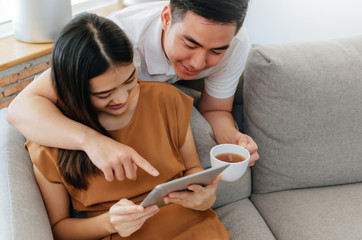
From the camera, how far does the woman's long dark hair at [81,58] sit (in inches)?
39.7

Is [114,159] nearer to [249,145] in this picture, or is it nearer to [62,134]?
[62,134]

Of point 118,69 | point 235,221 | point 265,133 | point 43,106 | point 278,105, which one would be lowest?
point 235,221

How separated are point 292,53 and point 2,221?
4.01 ft

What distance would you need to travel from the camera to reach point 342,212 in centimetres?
152

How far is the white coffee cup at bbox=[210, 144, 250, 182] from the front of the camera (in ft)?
3.65

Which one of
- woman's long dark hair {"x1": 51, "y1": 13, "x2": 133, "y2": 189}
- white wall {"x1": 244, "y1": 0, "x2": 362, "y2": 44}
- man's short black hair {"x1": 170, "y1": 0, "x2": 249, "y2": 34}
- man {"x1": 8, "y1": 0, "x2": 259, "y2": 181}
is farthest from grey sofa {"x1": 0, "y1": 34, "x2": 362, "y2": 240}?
white wall {"x1": 244, "y1": 0, "x2": 362, "y2": 44}

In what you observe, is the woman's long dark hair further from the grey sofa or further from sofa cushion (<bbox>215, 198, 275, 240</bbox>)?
sofa cushion (<bbox>215, 198, 275, 240</bbox>)

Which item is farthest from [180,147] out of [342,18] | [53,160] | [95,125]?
[342,18]

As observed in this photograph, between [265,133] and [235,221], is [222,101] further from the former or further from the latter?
[235,221]

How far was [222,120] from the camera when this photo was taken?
1.62 metres

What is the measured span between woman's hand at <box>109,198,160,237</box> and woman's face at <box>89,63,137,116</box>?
0.94ft

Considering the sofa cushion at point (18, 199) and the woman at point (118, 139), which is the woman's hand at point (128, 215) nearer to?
the woman at point (118, 139)

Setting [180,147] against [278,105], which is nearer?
[180,147]

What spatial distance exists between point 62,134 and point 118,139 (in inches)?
8.2
